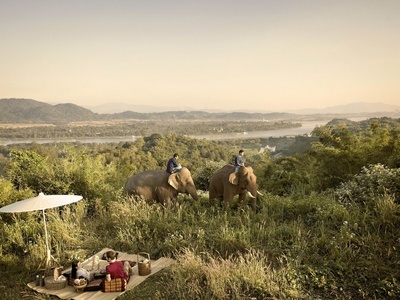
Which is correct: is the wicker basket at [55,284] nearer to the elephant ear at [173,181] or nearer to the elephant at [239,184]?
the elephant ear at [173,181]

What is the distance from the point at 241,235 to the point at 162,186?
3.96 m

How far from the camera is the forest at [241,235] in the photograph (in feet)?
17.1

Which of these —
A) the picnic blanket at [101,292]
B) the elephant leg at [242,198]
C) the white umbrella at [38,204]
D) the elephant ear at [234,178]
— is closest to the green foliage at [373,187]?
the elephant leg at [242,198]

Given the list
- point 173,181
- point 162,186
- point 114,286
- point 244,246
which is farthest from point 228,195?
point 114,286

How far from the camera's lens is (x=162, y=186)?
33.3 ft

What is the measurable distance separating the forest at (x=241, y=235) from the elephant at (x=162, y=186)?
56cm

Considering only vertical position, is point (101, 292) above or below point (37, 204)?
below

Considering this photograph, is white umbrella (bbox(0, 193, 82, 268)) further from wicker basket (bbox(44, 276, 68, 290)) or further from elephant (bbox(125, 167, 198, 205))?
elephant (bbox(125, 167, 198, 205))

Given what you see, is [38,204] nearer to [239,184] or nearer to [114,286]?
[114,286]

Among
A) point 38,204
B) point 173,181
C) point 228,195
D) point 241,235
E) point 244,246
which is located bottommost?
point 244,246

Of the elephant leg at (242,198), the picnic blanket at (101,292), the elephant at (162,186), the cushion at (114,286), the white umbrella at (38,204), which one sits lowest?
the picnic blanket at (101,292)

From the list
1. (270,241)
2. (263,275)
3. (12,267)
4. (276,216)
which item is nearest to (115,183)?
(12,267)

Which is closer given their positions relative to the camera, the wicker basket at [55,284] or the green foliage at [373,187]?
the wicker basket at [55,284]

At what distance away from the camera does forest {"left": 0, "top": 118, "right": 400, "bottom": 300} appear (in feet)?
17.1
